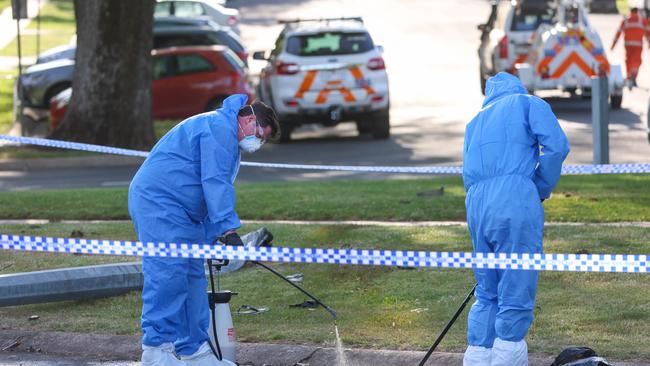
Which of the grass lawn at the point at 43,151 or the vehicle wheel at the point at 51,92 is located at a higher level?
the grass lawn at the point at 43,151

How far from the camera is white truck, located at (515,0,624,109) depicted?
22.8 m

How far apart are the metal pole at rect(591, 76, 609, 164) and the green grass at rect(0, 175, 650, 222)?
0.27 metres

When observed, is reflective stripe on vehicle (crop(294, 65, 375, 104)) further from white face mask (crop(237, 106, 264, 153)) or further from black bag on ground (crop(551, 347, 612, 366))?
black bag on ground (crop(551, 347, 612, 366))

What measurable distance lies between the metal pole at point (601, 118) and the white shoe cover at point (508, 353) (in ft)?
26.8

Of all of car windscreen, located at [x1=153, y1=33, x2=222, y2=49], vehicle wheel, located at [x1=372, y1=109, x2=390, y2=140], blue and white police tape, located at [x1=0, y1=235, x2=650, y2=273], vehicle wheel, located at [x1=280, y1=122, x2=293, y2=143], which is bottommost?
vehicle wheel, located at [x1=280, y1=122, x2=293, y2=143]

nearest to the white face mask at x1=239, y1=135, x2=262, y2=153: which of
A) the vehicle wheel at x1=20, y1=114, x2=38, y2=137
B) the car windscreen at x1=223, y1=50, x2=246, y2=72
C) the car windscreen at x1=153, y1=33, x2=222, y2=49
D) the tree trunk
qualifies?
the tree trunk

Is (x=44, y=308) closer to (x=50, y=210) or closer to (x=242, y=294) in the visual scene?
(x=242, y=294)

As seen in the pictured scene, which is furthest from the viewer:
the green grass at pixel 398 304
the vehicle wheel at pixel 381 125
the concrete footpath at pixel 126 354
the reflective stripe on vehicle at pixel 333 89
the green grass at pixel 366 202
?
the vehicle wheel at pixel 381 125

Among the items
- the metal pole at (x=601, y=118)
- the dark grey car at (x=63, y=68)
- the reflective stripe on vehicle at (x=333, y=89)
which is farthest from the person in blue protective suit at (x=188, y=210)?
the dark grey car at (x=63, y=68)

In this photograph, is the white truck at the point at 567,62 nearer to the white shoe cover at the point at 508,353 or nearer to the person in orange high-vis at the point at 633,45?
the person in orange high-vis at the point at 633,45

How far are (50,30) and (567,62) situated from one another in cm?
2600

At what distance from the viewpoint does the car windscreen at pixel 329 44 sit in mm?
21234

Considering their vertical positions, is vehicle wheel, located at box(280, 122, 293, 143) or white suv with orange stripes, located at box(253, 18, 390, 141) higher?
white suv with orange stripes, located at box(253, 18, 390, 141)

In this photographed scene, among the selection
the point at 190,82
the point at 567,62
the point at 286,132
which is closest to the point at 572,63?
the point at 567,62
